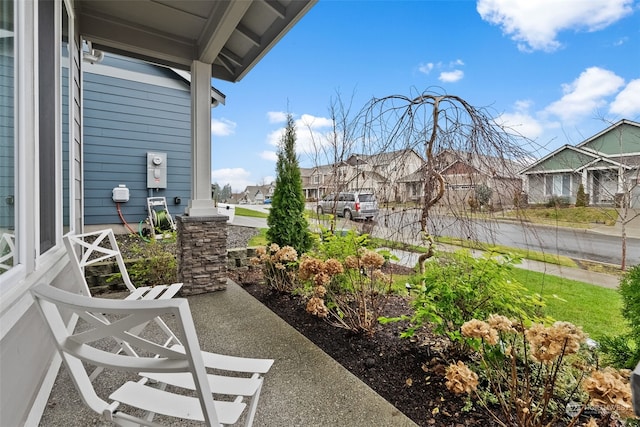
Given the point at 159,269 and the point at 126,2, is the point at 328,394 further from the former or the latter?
the point at 126,2

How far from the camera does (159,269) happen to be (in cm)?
406

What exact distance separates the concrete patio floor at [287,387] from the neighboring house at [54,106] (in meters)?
0.15

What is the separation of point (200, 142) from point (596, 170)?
4.48m

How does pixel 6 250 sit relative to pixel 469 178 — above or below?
below

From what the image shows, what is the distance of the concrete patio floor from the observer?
5.57 feet

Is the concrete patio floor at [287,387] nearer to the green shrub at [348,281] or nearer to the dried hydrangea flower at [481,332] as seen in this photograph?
the green shrub at [348,281]

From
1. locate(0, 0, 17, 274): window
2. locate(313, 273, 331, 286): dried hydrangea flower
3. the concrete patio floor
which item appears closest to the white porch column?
the concrete patio floor

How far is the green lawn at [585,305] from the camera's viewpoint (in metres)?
3.13

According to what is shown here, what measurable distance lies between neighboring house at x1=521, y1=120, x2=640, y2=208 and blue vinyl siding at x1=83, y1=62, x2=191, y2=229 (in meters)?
6.91

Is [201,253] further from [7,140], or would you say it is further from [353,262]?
[7,140]

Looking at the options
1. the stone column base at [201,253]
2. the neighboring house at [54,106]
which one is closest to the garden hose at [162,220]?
the neighboring house at [54,106]

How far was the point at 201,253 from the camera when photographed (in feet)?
12.5

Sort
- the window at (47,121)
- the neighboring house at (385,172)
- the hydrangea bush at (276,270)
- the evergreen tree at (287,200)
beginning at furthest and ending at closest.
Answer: the evergreen tree at (287,200), the hydrangea bush at (276,270), the neighboring house at (385,172), the window at (47,121)

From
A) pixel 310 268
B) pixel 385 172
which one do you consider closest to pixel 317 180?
pixel 385 172
